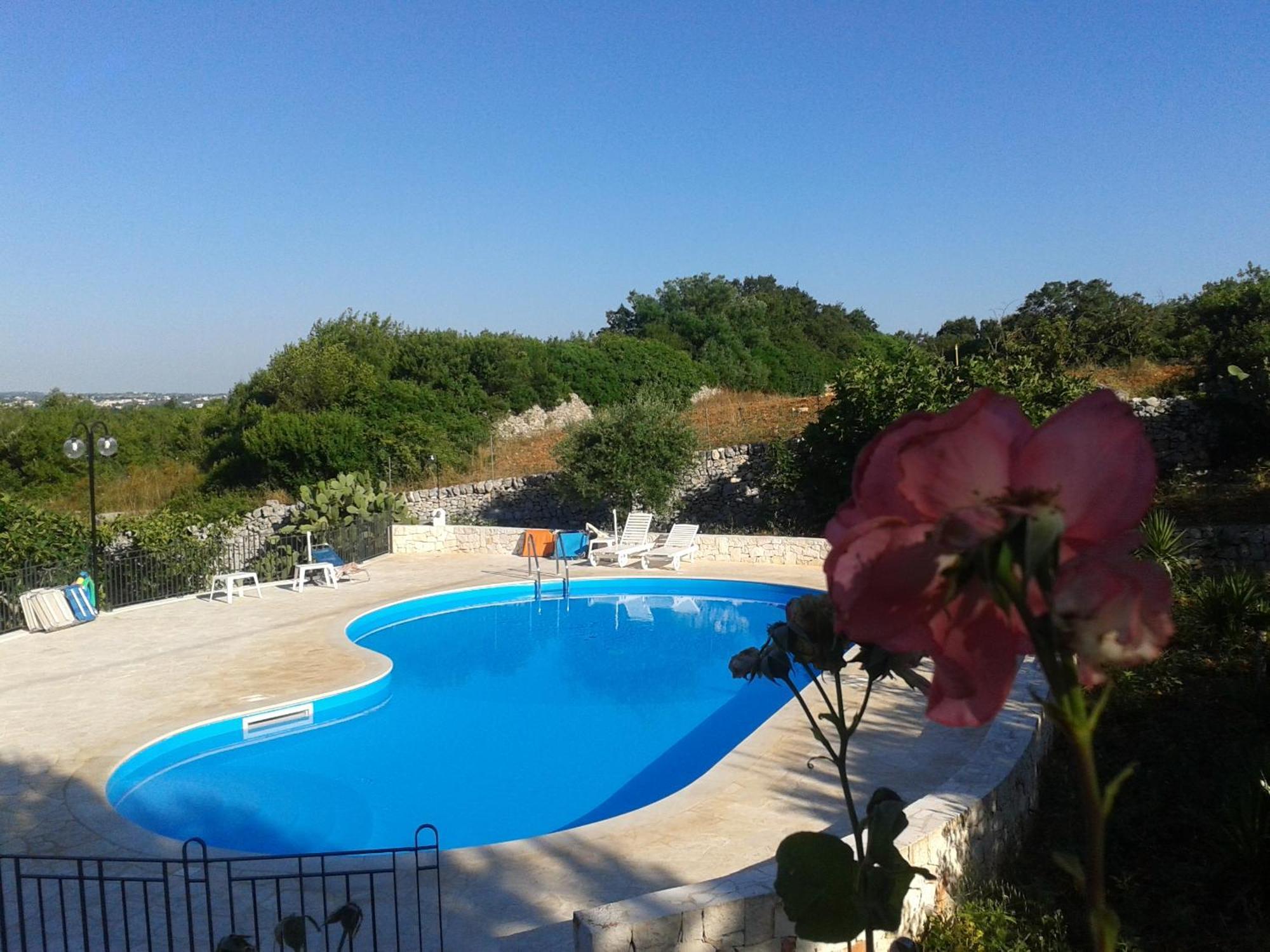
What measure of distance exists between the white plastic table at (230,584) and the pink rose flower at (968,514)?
1379 cm

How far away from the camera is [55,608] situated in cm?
1141

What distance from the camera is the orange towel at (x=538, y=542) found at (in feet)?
49.6

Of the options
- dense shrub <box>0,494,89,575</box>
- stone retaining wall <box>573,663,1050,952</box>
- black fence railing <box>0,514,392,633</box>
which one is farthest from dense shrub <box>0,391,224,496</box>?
stone retaining wall <box>573,663,1050,952</box>

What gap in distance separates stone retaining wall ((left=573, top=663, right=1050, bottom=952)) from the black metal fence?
119 cm

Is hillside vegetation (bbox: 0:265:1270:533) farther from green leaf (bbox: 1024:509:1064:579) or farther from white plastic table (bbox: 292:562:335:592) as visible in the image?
green leaf (bbox: 1024:509:1064:579)

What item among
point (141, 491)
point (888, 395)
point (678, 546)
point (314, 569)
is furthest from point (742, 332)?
point (314, 569)

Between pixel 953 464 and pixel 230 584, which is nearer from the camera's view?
pixel 953 464

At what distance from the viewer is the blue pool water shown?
7.04 metres

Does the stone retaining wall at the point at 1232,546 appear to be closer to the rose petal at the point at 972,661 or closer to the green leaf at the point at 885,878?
the green leaf at the point at 885,878

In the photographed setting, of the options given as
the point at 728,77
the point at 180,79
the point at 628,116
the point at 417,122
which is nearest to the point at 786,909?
the point at 180,79

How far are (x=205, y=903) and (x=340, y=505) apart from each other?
13.1 meters

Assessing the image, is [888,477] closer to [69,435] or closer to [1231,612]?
[1231,612]

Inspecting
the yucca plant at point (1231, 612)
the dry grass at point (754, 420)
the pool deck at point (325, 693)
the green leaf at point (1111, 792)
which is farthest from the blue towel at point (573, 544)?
the green leaf at point (1111, 792)

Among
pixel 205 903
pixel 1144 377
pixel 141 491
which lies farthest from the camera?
pixel 141 491
